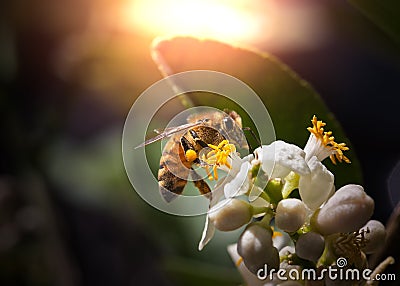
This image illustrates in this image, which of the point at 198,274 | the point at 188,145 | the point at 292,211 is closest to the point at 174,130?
the point at 188,145

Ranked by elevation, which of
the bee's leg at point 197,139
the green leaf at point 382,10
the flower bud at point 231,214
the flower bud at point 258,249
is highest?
the green leaf at point 382,10

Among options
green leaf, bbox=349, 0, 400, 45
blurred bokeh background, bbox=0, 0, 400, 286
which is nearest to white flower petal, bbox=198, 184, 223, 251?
green leaf, bbox=349, 0, 400, 45

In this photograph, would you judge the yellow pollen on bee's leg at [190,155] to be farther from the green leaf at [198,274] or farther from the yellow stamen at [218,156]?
the green leaf at [198,274]

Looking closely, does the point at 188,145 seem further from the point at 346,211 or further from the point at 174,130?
the point at 346,211

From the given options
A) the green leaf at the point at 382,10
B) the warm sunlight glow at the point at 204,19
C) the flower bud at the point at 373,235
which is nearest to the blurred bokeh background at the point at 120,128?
the warm sunlight glow at the point at 204,19

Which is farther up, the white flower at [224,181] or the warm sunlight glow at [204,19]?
the warm sunlight glow at [204,19]

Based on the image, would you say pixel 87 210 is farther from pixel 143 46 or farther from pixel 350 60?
pixel 350 60

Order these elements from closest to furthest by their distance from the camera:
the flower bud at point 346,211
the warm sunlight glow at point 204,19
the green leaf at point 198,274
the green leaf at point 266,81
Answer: the flower bud at point 346,211 → the green leaf at point 266,81 → the green leaf at point 198,274 → the warm sunlight glow at point 204,19
